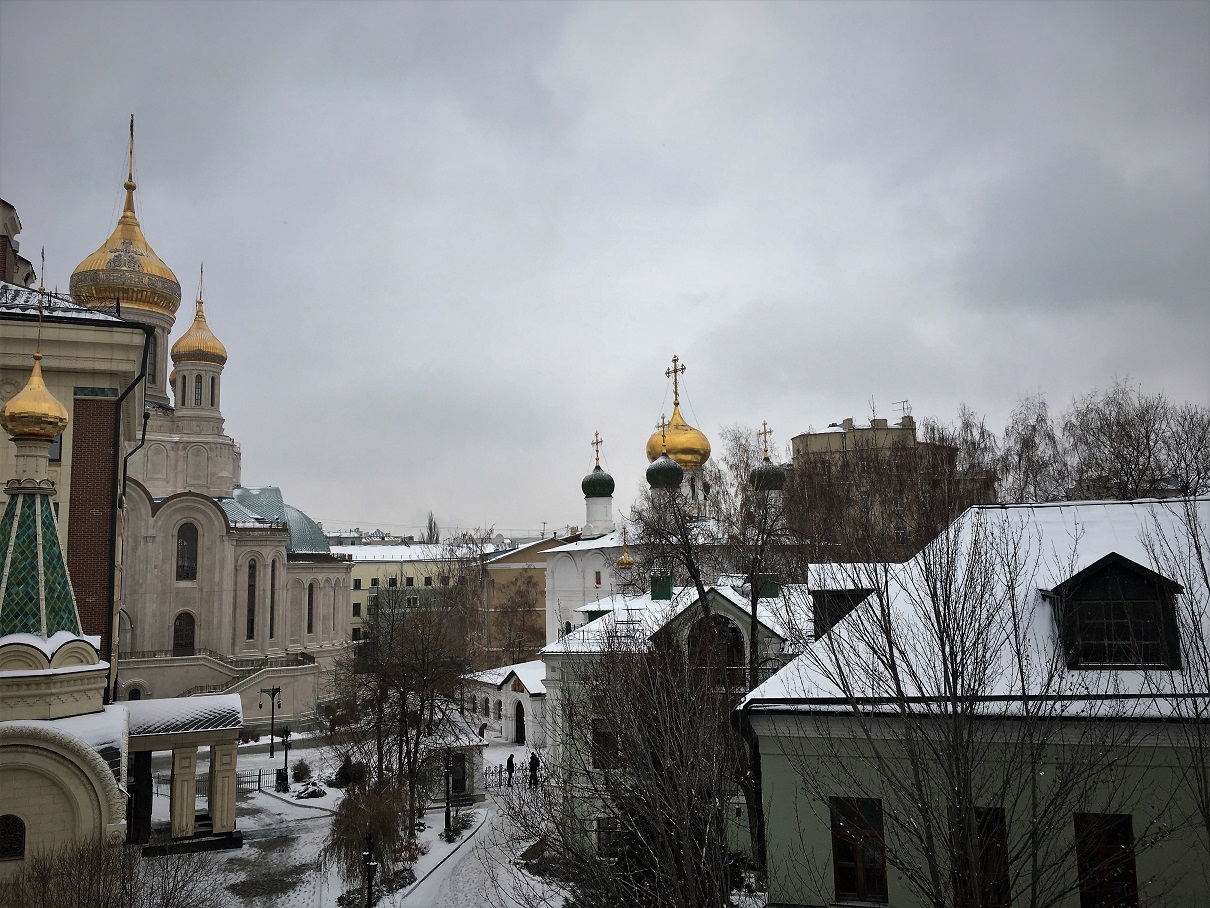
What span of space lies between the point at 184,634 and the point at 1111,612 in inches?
1514

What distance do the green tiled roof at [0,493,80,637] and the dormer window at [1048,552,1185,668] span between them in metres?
13.4

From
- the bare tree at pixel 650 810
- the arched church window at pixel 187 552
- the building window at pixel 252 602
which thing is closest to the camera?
the bare tree at pixel 650 810

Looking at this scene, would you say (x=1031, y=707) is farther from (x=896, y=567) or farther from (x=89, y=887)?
(x=89, y=887)

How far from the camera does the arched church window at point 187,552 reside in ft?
129

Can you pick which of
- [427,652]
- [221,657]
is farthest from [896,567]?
[221,657]

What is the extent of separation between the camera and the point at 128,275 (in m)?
42.0

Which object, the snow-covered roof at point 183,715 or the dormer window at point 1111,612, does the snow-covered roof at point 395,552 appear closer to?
the snow-covered roof at point 183,715

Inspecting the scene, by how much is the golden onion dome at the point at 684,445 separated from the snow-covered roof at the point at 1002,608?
33457mm

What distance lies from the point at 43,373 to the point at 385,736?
12391 mm

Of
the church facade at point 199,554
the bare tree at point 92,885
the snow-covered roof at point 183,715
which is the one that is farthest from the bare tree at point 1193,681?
the church facade at point 199,554

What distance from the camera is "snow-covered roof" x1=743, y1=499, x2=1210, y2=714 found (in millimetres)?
8562

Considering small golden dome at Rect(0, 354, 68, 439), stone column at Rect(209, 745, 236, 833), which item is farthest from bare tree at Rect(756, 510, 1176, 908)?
stone column at Rect(209, 745, 236, 833)

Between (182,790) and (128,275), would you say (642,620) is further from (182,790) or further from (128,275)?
(128,275)

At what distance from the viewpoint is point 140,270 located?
42.3 m
